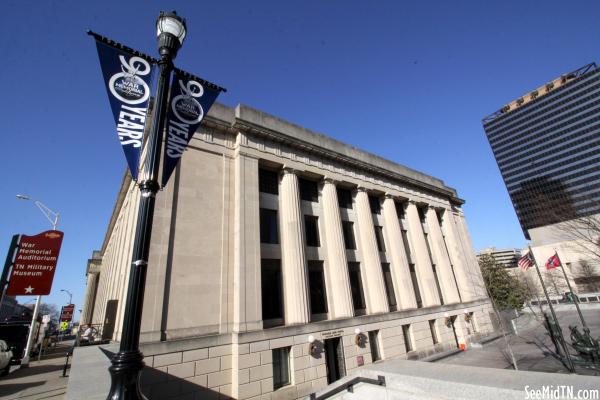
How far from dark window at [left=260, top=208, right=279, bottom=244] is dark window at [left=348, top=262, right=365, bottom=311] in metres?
7.21

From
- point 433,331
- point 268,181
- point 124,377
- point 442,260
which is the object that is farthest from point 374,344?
point 124,377

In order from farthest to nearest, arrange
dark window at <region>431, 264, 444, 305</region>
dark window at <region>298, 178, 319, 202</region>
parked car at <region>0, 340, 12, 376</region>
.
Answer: dark window at <region>431, 264, 444, 305</region>
dark window at <region>298, 178, 319, 202</region>
parked car at <region>0, 340, 12, 376</region>

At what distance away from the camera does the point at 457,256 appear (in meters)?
33.3

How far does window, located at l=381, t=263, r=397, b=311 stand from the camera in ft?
77.7

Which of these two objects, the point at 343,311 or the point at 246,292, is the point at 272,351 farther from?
the point at 343,311

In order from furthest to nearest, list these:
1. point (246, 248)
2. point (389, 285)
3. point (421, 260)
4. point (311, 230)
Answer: point (421, 260), point (389, 285), point (311, 230), point (246, 248)

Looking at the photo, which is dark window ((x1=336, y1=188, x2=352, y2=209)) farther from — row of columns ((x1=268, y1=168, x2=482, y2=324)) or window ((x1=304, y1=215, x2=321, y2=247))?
window ((x1=304, y1=215, x2=321, y2=247))

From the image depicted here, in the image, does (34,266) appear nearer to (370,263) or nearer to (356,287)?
(356,287)

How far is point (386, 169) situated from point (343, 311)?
15123 millimetres

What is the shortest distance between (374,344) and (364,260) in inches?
240

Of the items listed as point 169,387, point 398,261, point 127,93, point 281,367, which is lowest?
point 281,367

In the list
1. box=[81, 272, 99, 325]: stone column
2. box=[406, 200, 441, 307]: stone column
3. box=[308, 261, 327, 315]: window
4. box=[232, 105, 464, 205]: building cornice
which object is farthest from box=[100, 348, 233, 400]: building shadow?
box=[81, 272, 99, 325]: stone column

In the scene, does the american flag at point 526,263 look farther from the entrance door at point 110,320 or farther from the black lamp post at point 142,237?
the entrance door at point 110,320

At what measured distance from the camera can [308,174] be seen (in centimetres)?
2206
